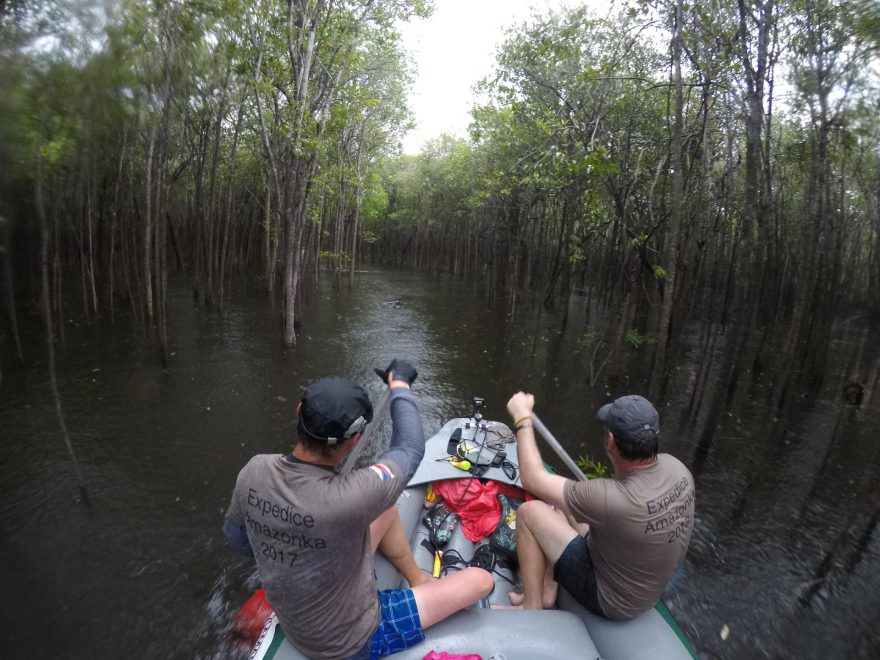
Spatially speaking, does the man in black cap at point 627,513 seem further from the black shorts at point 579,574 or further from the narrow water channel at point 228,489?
the narrow water channel at point 228,489

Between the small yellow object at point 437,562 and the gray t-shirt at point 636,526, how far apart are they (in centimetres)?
105

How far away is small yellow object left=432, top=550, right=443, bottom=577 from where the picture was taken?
2719 millimetres

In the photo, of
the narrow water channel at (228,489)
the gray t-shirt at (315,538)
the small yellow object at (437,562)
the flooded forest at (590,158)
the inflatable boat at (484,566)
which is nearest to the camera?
the gray t-shirt at (315,538)

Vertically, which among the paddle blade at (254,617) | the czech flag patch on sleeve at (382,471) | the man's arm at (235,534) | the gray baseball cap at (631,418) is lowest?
the paddle blade at (254,617)

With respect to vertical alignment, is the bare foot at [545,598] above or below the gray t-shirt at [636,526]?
below

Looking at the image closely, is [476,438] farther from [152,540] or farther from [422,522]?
[152,540]

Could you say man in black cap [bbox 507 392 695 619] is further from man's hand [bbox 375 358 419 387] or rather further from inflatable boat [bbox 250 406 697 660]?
man's hand [bbox 375 358 419 387]

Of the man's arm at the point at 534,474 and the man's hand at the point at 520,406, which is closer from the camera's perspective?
the man's arm at the point at 534,474

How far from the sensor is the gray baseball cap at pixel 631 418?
1.92 m

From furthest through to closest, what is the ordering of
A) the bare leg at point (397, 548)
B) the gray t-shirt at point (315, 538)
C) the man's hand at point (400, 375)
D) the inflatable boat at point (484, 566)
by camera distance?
the bare leg at point (397, 548) → the man's hand at point (400, 375) → the inflatable boat at point (484, 566) → the gray t-shirt at point (315, 538)

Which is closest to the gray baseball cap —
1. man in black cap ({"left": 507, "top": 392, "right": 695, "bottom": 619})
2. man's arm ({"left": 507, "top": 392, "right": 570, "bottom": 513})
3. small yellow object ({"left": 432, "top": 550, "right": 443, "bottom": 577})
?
man in black cap ({"left": 507, "top": 392, "right": 695, "bottom": 619})

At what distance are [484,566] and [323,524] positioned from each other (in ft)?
5.56

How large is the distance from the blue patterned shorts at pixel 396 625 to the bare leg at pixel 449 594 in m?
0.03

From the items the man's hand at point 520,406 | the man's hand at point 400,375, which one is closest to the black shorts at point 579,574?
the man's hand at point 520,406
